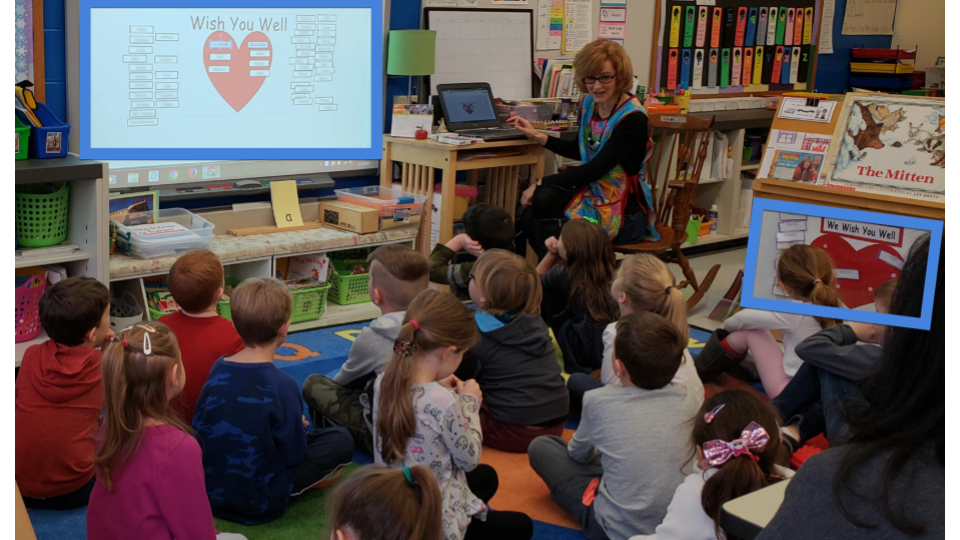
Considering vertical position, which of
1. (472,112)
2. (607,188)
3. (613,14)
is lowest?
(607,188)

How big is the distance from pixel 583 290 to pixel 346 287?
1.40 m

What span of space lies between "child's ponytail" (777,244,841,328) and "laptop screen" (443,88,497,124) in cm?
341

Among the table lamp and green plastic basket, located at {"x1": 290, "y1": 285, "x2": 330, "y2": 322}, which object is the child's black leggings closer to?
green plastic basket, located at {"x1": 290, "y1": 285, "x2": 330, "y2": 322}

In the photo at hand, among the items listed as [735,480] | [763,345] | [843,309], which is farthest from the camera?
[763,345]

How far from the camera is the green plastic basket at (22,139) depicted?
2982 mm

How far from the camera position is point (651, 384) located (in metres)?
2.07

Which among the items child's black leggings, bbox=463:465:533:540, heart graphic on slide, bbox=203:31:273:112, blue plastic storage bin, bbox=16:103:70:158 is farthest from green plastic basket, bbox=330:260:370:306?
child's black leggings, bbox=463:465:533:540

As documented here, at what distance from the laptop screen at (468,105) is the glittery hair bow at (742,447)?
2.87m

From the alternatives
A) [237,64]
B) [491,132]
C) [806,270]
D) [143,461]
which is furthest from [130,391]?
[491,132]

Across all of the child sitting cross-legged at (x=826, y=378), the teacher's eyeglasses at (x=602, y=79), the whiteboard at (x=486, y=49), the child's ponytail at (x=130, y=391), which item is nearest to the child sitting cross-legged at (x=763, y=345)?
the child sitting cross-legged at (x=826, y=378)

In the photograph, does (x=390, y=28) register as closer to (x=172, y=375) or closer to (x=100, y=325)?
(x=100, y=325)

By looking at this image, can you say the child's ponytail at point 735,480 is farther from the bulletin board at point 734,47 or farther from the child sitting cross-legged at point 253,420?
the bulletin board at point 734,47

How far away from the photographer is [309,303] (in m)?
3.85

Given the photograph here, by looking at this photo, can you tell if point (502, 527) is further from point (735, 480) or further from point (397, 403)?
point (735, 480)
